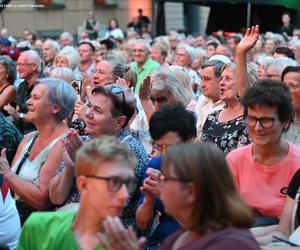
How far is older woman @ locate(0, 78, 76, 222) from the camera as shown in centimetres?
441

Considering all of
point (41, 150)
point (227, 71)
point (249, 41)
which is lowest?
point (41, 150)

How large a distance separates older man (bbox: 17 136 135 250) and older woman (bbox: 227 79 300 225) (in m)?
1.01

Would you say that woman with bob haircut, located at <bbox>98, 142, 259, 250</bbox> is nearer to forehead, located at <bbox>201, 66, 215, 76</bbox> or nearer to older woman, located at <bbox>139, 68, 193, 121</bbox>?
older woman, located at <bbox>139, 68, 193, 121</bbox>

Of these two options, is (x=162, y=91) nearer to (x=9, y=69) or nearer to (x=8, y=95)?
(x=8, y=95)

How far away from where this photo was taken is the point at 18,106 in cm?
790

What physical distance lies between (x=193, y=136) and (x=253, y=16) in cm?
2021

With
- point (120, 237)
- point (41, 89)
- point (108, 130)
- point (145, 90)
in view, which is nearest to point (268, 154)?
point (108, 130)

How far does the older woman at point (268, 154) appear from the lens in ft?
12.6

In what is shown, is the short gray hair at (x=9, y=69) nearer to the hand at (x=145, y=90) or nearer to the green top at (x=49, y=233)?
the hand at (x=145, y=90)

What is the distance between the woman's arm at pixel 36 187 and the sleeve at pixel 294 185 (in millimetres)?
1575

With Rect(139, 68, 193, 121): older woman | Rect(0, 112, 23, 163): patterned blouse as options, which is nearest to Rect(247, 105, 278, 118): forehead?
Rect(139, 68, 193, 121): older woman

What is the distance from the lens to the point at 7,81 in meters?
8.08

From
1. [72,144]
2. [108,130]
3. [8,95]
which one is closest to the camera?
[72,144]

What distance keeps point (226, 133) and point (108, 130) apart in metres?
→ 1.11
